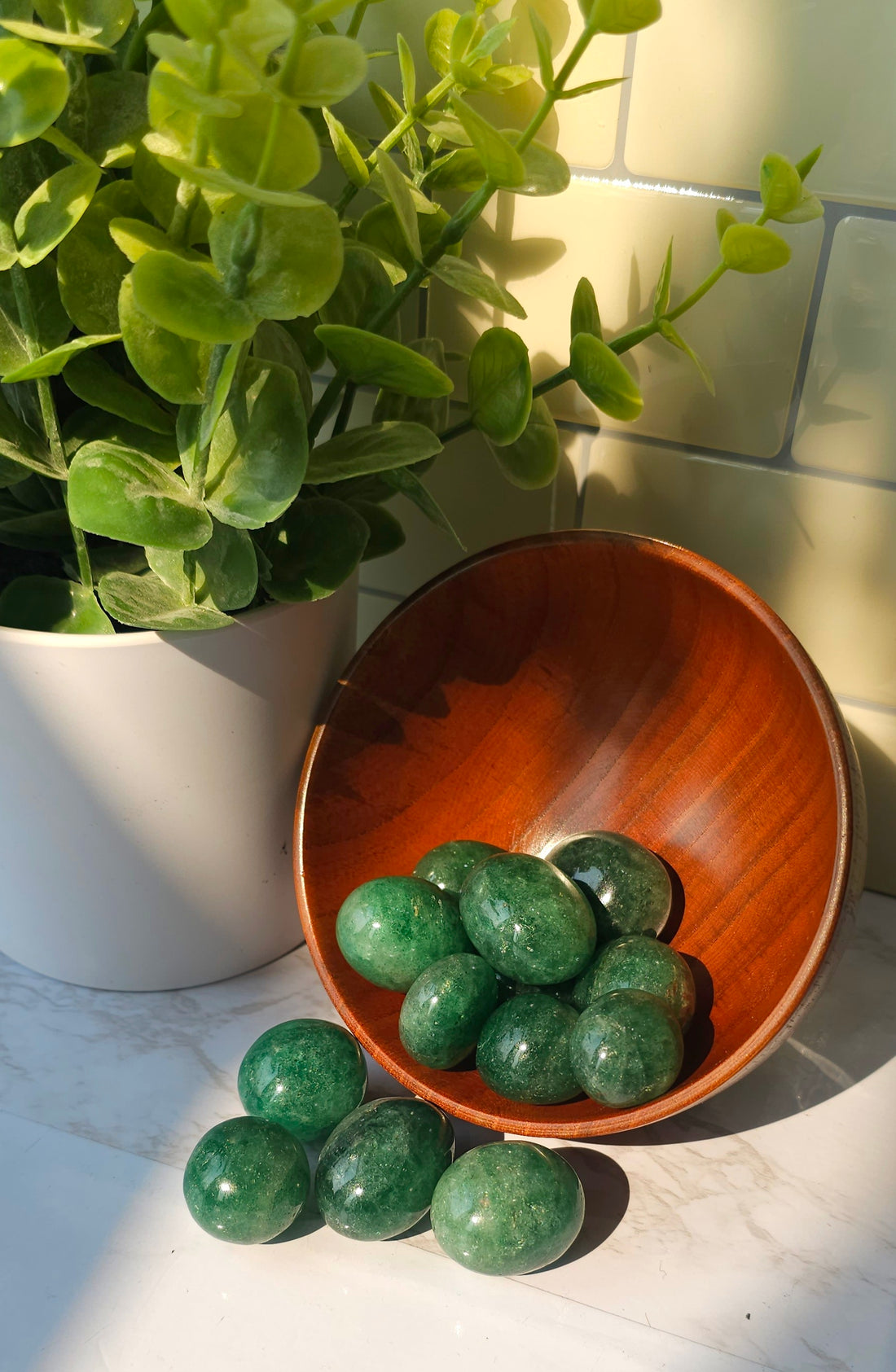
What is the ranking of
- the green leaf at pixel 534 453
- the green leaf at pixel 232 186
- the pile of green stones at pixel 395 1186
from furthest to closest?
the green leaf at pixel 534 453, the pile of green stones at pixel 395 1186, the green leaf at pixel 232 186

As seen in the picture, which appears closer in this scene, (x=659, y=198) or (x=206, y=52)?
(x=206, y=52)

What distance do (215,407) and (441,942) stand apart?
22 centimetres

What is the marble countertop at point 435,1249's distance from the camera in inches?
14.7

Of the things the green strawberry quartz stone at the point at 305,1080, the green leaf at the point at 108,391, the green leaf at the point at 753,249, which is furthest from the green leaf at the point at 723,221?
the green strawberry quartz stone at the point at 305,1080

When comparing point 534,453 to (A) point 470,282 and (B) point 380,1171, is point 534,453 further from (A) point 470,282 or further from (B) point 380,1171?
(B) point 380,1171

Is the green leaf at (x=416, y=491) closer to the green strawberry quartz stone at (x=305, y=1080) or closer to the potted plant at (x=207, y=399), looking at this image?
the potted plant at (x=207, y=399)

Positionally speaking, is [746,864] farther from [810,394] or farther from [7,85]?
[7,85]

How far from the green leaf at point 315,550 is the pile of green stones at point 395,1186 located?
190mm

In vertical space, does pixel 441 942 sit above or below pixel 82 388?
below

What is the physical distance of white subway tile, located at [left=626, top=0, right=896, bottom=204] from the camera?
430 millimetres

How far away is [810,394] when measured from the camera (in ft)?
1.61

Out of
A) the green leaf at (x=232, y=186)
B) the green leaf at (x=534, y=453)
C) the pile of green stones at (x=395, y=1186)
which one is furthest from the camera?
the green leaf at (x=534, y=453)

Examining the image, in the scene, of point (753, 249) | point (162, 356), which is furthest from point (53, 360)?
point (753, 249)

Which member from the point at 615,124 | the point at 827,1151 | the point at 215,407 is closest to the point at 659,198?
the point at 615,124
